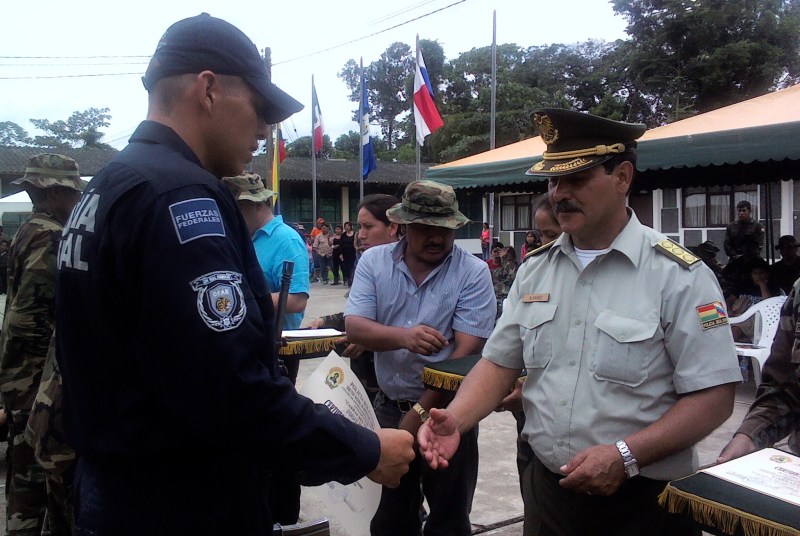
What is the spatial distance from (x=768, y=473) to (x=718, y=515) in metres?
0.24

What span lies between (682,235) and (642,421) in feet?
57.8

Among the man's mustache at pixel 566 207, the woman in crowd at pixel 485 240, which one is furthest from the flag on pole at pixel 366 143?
the man's mustache at pixel 566 207

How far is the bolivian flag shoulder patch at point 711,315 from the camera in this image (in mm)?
Answer: 1797

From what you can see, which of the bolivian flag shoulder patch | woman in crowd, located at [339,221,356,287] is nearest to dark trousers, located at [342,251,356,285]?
woman in crowd, located at [339,221,356,287]

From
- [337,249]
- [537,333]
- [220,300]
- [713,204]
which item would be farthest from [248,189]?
[713,204]

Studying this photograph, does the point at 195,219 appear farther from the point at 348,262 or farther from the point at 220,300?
the point at 348,262

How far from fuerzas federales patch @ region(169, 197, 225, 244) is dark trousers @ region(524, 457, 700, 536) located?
132 centimetres

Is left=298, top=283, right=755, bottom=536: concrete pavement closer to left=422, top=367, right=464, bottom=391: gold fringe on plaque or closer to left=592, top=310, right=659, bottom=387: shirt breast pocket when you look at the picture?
left=422, top=367, right=464, bottom=391: gold fringe on plaque

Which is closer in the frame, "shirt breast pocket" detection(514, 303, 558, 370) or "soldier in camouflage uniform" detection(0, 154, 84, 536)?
"shirt breast pocket" detection(514, 303, 558, 370)

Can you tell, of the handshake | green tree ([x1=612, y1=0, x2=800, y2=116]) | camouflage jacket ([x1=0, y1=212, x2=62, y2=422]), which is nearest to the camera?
the handshake

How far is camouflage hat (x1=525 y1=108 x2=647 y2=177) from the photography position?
199cm

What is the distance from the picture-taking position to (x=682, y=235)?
59.1 feet

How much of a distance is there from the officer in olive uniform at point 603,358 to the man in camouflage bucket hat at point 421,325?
2.08 ft

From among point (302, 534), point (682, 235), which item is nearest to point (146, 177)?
point (302, 534)
